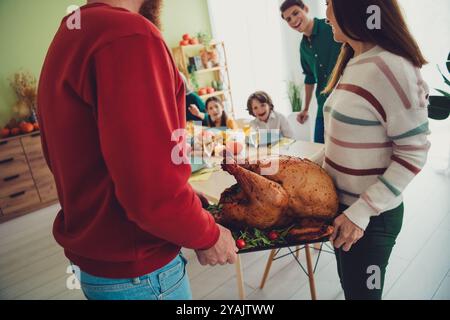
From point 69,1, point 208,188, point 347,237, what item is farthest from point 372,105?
point 69,1

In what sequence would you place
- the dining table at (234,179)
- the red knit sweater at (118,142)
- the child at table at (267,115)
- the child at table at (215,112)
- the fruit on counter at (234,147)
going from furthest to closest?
the child at table at (215,112)
the child at table at (267,115)
the fruit on counter at (234,147)
the dining table at (234,179)
the red knit sweater at (118,142)

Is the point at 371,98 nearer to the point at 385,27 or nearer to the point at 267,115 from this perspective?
the point at 385,27

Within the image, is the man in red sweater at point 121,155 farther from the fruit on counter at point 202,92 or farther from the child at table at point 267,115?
the fruit on counter at point 202,92

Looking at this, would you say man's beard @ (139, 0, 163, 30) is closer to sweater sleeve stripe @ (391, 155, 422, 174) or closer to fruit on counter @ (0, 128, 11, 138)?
sweater sleeve stripe @ (391, 155, 422, 174)

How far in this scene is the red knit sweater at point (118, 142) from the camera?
570 mm

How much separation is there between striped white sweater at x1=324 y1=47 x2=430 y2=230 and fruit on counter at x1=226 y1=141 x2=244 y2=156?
107 centimetres

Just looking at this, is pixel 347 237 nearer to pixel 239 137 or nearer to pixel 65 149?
pixel 65 149

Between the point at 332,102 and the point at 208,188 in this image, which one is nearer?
Answer: the point at 332,102

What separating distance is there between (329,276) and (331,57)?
1.63m

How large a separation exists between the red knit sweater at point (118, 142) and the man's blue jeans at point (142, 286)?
0.03 m

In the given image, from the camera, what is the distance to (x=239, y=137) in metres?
2.25

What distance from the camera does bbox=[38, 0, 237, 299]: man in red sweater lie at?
571 mm

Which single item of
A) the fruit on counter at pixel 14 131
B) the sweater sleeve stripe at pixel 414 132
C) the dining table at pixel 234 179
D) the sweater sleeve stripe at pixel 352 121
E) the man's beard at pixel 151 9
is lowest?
the dining table at pixel 234 179

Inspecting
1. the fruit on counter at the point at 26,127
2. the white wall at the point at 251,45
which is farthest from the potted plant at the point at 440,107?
the fruit on counter at the point at 26,127
